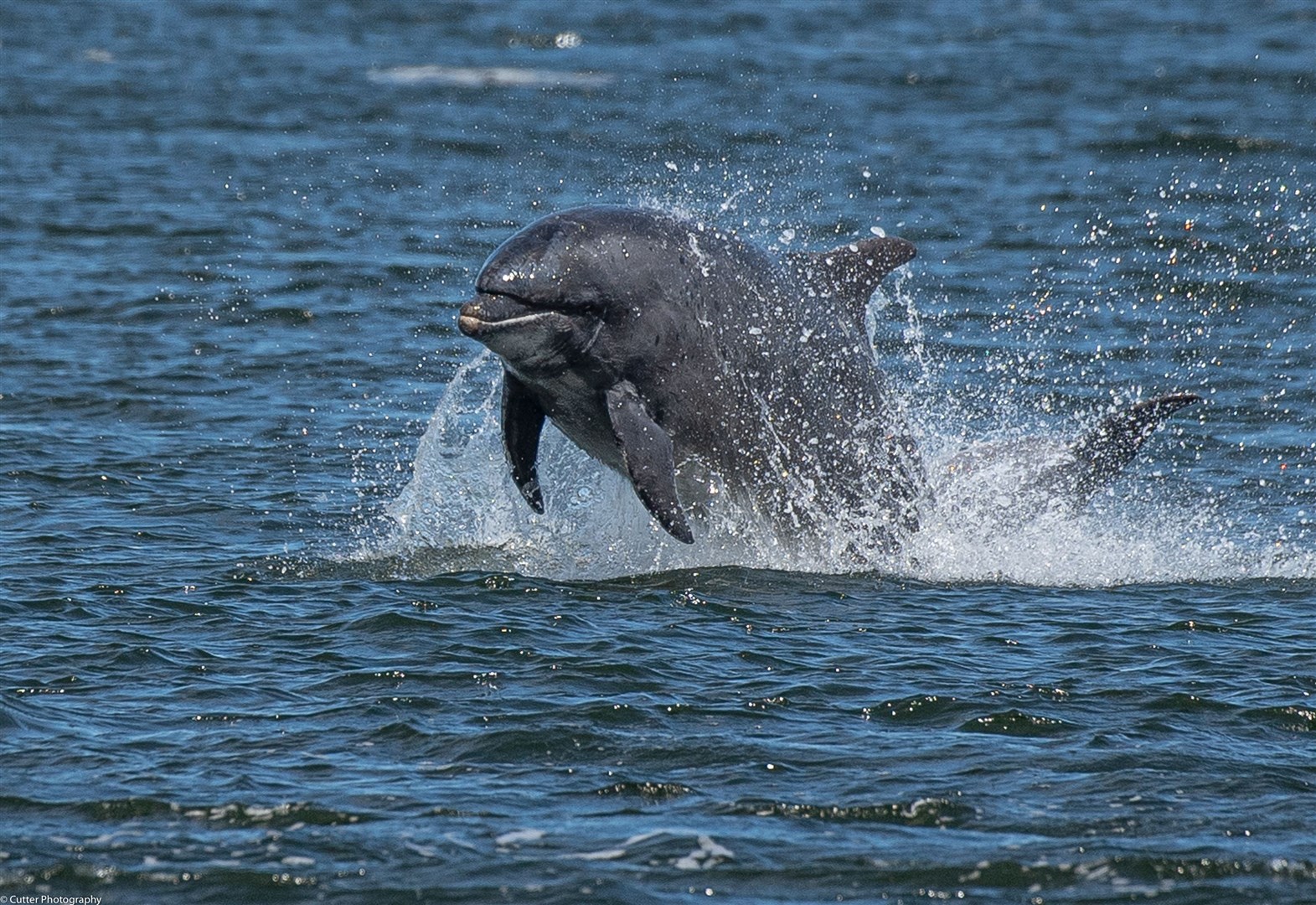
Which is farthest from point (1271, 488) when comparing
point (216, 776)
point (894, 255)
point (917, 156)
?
point (917, 156)

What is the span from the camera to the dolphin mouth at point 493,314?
1360 cm

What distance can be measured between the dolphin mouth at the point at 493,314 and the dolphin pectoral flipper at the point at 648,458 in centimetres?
87

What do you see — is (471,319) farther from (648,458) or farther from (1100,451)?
(1100,451)

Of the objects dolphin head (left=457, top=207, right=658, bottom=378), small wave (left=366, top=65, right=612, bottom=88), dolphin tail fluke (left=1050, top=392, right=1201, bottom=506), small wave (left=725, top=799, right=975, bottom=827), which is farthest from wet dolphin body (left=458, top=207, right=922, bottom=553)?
small wave (left=366, top=65, right=612, bottom=88)

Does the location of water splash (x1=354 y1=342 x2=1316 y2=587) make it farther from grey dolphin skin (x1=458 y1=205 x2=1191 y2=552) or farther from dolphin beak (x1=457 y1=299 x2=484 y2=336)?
dolphin beak (x1=457 y1=299 x2=484 y2=336)

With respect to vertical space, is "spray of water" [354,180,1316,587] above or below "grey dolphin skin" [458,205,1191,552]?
below

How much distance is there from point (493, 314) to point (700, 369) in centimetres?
178

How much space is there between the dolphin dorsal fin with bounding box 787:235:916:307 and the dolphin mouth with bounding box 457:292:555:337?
2.59 meters

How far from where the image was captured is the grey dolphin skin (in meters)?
14.0

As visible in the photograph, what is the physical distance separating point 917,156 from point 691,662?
21.0 meters

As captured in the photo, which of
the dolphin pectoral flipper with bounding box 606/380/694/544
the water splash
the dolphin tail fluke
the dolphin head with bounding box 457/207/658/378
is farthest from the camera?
the dolphin tail fluke

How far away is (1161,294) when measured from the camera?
2484 cm

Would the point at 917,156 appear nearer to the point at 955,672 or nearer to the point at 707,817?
the point at 955,672

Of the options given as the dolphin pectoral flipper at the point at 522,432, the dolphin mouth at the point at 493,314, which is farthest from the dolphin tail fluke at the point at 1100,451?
the dolphin mouth at the point at 493,314
